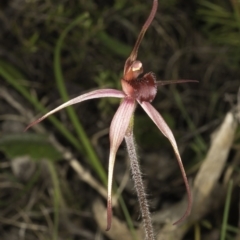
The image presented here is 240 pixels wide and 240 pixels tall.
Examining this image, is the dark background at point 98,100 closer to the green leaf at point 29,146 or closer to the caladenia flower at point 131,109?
the green leaf at point 29,146

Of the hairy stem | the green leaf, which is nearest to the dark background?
the green leaf

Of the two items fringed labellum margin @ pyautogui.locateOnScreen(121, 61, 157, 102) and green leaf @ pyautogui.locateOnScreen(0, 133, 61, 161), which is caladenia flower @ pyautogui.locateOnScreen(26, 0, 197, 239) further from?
green leaf @ pyautogui.locateOnScreen(0, 133, 61, 161)

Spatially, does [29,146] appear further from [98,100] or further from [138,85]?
[138,85]

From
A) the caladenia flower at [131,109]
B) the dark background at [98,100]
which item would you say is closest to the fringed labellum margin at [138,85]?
the caladenia flower at [131,109]

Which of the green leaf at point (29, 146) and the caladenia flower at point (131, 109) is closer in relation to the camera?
the caladenia flower at point (131, 109)

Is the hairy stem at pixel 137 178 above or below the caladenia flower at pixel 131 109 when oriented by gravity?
below

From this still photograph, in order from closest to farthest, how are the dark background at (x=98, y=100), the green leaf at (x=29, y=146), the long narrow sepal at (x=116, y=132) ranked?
the long narrow sepal at (x=116, y=132), the green leaf at (x=29, y=146), the dark background at (x=98, y=100)

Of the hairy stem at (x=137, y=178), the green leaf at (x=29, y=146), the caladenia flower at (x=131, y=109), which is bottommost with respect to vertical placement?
the green leaf at (x=29, y=146)

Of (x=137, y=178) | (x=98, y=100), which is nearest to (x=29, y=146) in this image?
(x=98, y=100)
